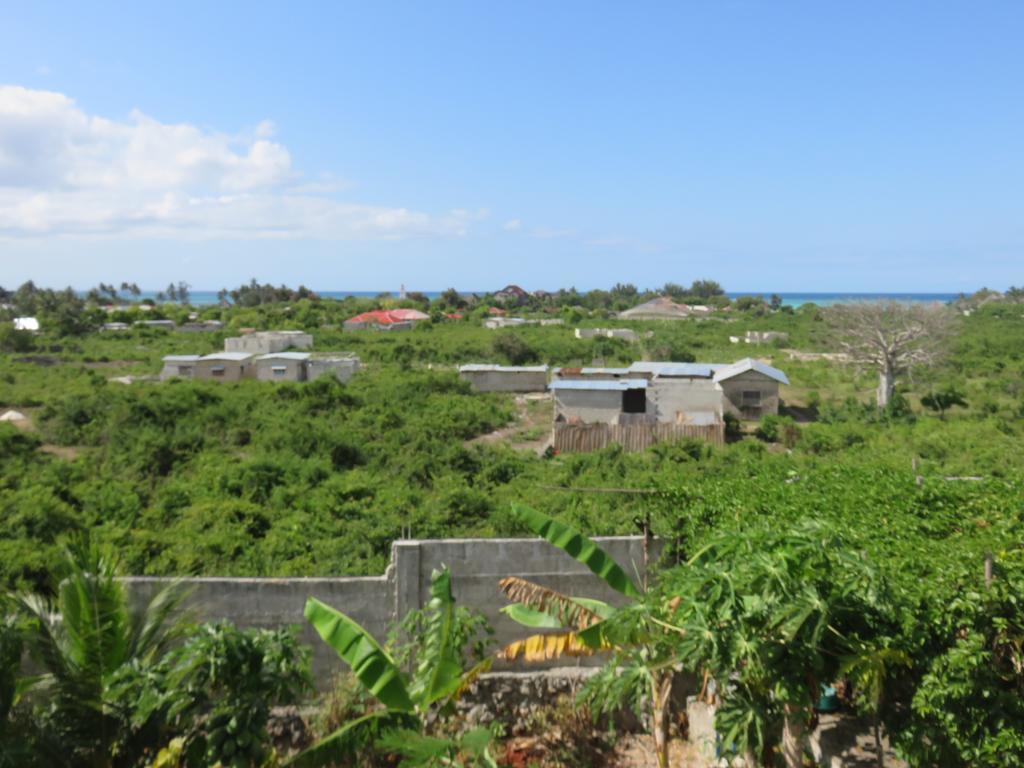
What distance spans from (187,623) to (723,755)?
3.50 m

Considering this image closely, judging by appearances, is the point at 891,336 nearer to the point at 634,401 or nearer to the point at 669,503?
the point at 634,401

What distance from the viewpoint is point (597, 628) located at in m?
4.97

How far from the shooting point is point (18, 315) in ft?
231

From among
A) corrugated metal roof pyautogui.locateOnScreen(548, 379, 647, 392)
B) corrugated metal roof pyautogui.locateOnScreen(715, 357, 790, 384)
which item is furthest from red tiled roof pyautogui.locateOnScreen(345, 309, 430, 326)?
corrugated metal roof pyautogui.locateOnScreen(715, 357, 790, 384)

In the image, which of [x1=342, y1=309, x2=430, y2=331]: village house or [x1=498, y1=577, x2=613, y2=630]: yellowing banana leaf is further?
[x1=342, y1=309, x2=430, y2=331]: village house

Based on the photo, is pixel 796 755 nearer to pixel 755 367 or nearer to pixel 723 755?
pixel 723 755

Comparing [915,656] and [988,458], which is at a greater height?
[915,656]

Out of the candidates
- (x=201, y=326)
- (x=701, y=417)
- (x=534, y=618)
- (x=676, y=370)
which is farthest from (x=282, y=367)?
(x=201, y=326)

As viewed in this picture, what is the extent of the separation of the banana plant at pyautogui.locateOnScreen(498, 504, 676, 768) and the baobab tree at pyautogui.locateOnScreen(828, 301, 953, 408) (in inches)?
900

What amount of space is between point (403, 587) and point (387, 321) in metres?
46.5

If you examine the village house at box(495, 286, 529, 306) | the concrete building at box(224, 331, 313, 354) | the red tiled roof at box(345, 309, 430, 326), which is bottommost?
the concrete building at box(224, 331, 313, 354)

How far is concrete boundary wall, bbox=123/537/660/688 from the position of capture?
20.1 ft

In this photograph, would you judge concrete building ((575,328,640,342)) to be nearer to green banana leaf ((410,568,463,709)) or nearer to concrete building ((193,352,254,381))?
concrete building ((193,352,254,381))

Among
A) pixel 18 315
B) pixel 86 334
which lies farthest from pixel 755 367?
pixel 18 315
